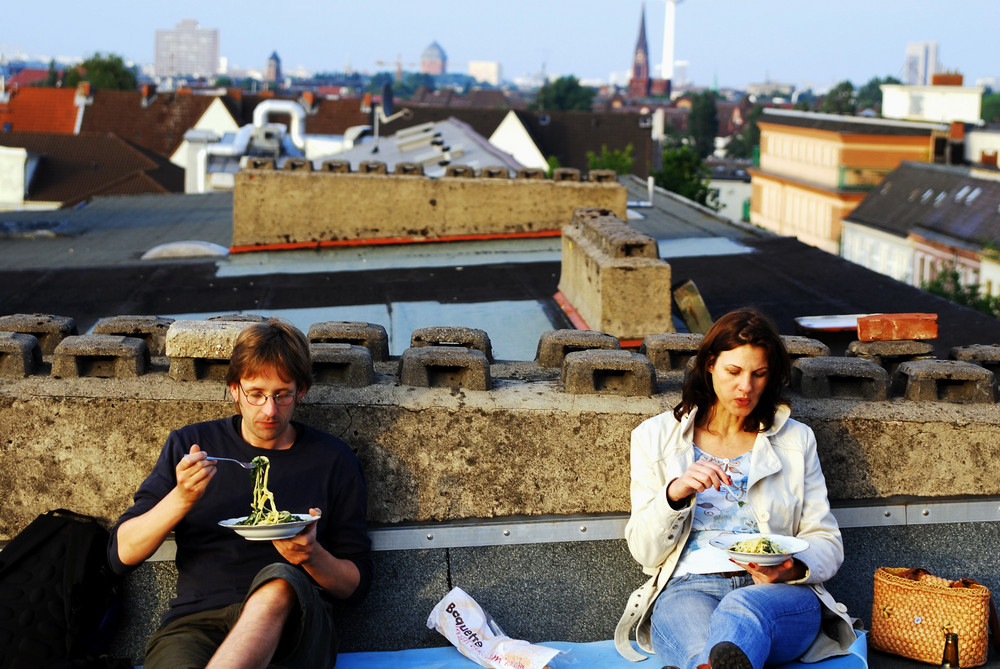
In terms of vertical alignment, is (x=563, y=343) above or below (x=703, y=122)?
below

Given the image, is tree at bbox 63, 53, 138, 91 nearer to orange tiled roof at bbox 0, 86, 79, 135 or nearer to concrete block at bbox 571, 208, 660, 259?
orange tiled roof at bbox 0, 86, 79, 135

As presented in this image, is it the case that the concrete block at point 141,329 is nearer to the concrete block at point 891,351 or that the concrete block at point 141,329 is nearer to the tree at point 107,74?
the concrete block at point 891,351

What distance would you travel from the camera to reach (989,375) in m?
5.13

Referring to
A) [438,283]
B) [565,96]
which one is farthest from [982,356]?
[565,96]

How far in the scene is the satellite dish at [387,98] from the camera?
33.1 meters

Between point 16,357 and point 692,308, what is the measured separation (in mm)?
6396

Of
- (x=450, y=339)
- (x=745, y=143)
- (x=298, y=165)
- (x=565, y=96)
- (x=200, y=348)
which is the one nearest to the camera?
(x=200, y=348)

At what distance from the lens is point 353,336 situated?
5410 mm

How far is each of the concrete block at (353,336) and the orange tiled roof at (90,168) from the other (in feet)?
137

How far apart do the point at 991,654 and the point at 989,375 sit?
3.87ft

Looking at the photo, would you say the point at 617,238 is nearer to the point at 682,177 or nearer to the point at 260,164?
the point at 260,164

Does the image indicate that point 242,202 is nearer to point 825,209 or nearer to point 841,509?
point 841,509

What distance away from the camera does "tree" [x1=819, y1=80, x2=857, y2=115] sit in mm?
138875

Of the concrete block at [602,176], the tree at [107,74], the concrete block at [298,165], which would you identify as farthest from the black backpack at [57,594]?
the tree at [107,74]
